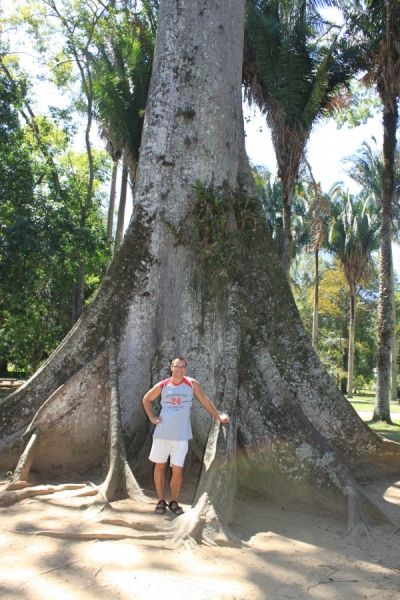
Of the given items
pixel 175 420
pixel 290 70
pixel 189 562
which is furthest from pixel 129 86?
pixel 189 562

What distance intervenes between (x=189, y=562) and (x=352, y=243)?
88.0 ft

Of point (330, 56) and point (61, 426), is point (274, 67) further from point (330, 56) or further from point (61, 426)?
point (61, 426)

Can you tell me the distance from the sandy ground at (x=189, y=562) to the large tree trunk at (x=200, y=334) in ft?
1.52

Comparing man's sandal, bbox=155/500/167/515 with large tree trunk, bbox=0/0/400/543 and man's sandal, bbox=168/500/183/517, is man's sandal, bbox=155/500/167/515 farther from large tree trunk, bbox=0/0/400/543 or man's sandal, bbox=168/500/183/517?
large tree trunk, bbox=0/0/400/543

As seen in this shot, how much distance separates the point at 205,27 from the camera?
7375 millimetres

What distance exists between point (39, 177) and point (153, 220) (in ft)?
35.3

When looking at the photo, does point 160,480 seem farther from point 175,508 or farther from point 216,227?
point 216,227

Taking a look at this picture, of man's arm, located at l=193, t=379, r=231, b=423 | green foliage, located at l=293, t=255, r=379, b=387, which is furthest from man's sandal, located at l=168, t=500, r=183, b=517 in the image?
green foliage, located at l=293, t=255, r=379, b=387

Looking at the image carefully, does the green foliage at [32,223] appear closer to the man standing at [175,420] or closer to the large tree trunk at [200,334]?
Answer: the large tree trunk at [200,334]

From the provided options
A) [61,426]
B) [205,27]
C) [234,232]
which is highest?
[205,27]

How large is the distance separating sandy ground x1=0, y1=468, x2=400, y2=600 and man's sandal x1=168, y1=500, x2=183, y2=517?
9 centimetres

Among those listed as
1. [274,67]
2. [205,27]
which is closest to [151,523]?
[205,27]

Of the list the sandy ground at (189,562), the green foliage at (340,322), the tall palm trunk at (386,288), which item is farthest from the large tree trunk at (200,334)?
the green foliage at (340,322)

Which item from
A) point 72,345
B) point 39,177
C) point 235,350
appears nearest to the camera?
point 235,350
